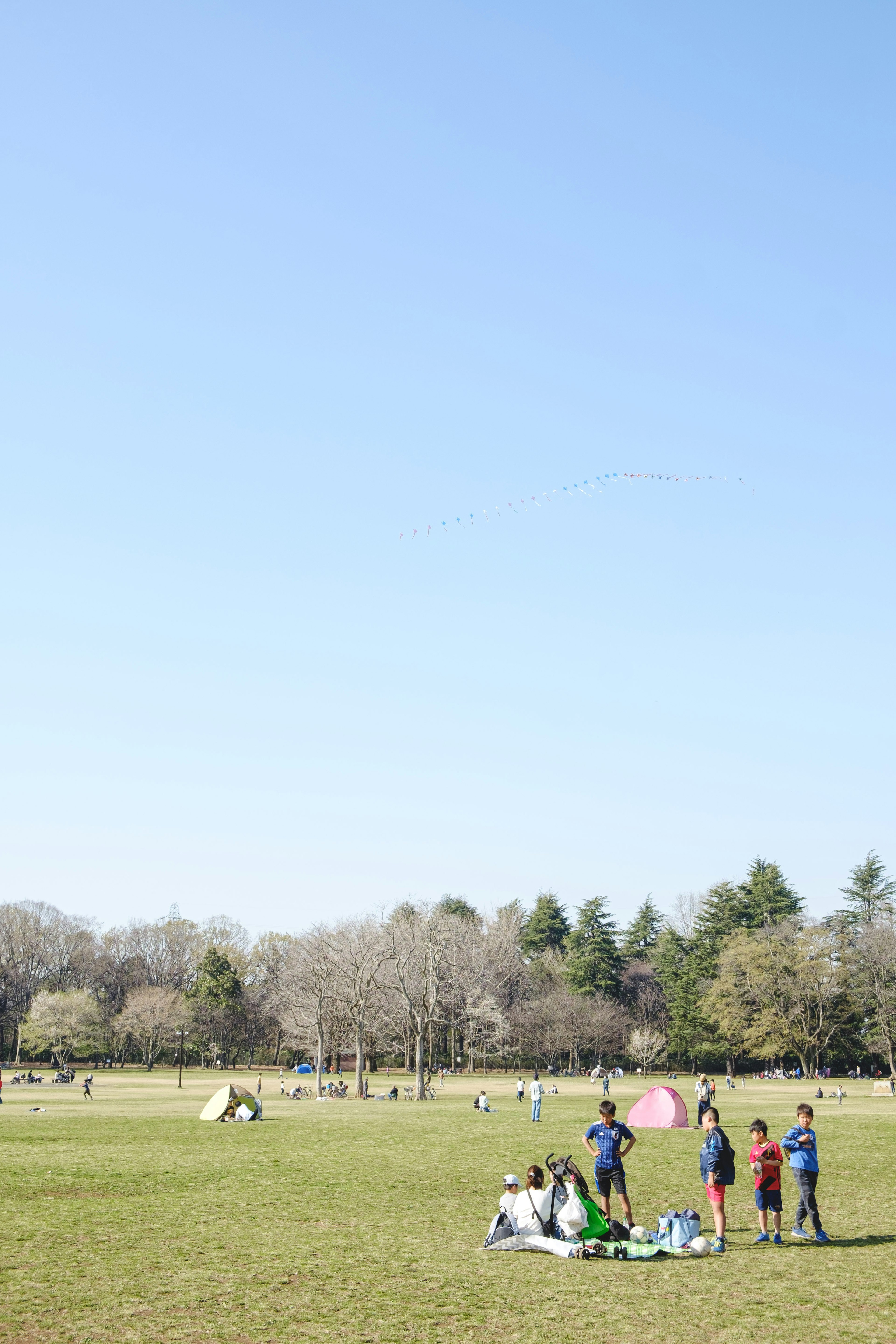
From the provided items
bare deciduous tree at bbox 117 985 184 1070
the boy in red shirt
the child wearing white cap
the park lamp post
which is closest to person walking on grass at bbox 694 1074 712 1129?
the boy in red shirt

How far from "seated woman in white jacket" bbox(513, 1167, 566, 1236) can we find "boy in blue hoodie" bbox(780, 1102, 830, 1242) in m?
2.95

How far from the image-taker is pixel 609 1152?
538 inches

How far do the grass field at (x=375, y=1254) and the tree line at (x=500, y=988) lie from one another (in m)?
39.8

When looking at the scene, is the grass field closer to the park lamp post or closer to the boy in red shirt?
the boy in red shirt

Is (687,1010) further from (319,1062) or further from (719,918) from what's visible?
(319,1062)

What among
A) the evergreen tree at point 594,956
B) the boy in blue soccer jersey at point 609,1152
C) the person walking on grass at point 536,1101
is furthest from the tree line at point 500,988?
the boy in blue soccer jersey at point 609,1152

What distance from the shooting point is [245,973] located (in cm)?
11025

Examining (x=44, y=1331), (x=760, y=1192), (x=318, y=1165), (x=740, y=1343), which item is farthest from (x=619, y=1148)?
(x=318, y=1165)

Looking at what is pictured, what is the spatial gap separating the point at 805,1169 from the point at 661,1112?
67.8ft

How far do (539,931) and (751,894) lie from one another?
82.6 feet

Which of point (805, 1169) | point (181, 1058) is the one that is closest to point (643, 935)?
point (181, 1058)

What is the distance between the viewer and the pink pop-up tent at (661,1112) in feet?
107

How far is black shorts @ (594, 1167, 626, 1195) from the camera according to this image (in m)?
13.4

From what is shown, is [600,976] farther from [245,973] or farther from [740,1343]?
[740,1343]
